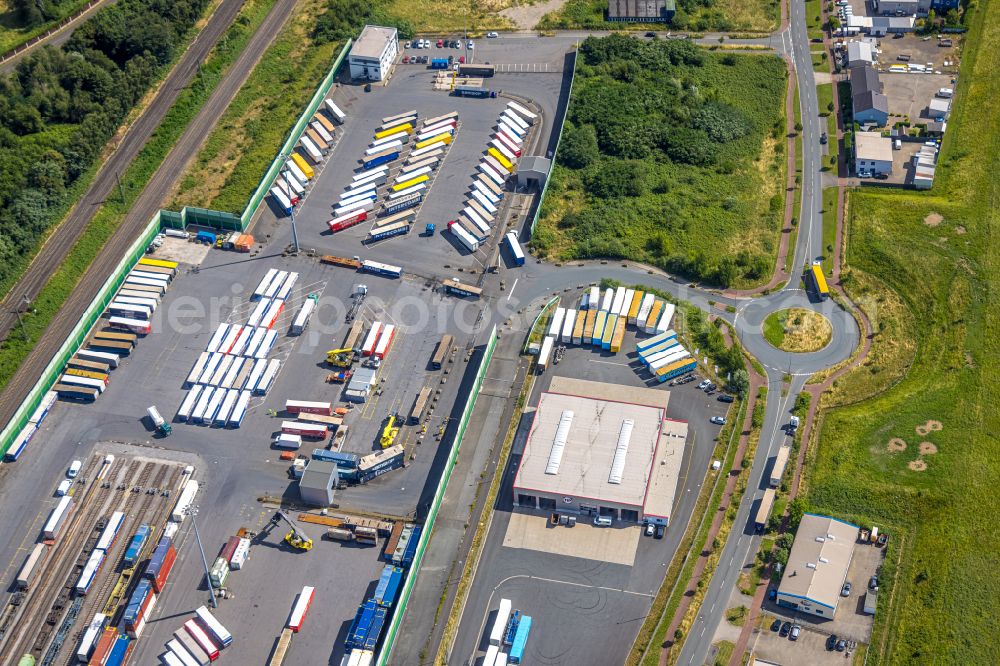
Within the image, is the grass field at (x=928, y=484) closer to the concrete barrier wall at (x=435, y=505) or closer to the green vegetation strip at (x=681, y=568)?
the green vegetation strip at (x=681, y=568)

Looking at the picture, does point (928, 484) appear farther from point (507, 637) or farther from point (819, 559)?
point (507, 637)

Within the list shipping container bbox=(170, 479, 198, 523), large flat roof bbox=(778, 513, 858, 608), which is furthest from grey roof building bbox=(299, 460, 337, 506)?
large flat roof bbox=(778, 513, 858, 608)

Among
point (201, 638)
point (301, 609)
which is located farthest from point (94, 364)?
point (301, 609)

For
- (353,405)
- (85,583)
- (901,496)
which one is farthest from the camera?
(353,405)

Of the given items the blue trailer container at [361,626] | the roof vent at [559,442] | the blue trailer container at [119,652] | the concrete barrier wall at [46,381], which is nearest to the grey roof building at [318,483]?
the blue trailer container at [361,626]

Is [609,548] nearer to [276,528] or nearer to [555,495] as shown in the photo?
[555,495]

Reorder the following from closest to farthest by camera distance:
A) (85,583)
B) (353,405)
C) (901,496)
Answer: (85,583)
(901,496)
(353,405)

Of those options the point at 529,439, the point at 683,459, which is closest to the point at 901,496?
the point at 683,459

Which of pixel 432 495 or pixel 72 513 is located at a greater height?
pixel 432 495
